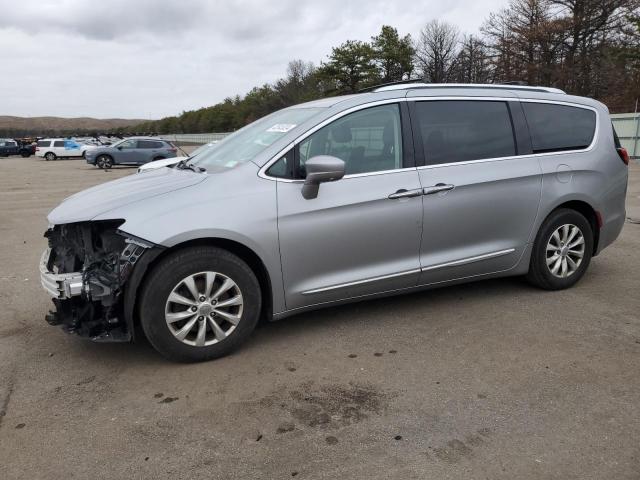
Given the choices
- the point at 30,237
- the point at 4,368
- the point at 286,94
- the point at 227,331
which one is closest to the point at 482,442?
the point at 227,331

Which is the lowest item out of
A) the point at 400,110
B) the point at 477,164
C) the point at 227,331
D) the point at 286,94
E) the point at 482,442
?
the point at 482,442

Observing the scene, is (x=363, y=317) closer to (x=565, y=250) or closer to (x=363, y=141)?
(x=363, y=141)

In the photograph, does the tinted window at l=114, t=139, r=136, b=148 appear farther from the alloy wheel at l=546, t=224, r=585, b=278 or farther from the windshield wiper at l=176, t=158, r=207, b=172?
the alloy wheel at l=546, t=224, r=585, b=278

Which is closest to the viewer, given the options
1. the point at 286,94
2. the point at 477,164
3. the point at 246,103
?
the point at 477,164

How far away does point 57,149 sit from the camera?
39406 mm

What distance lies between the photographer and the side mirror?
3.54 meters

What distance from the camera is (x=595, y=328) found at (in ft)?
13.3

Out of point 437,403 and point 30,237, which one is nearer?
point 437,403

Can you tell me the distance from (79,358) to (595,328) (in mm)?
3768

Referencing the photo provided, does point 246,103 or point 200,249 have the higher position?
point 246,103

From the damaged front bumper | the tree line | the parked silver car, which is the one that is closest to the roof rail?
the parked silver car

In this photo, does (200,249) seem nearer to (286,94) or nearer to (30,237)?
(30,237)

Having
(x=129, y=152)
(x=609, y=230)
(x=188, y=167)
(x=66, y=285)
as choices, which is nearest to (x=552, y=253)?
(x=609, y=230)

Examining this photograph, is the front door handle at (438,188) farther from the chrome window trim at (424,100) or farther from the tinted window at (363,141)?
the tinted window at (363,141)
